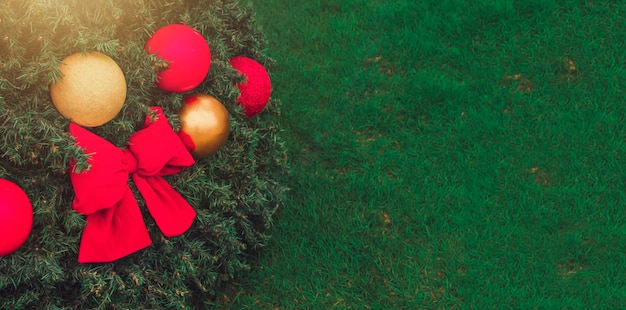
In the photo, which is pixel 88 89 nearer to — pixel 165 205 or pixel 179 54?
pixel 179 54

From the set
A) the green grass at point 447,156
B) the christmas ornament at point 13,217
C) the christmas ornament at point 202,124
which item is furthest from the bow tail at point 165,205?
the green grass at point 447,156

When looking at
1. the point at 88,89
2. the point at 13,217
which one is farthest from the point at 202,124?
the point at 13,217

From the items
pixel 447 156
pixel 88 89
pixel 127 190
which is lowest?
pixel 447 156

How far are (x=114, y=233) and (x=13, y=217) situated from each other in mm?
352

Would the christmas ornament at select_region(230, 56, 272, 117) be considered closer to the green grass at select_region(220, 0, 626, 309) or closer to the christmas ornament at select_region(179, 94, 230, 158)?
the christmas ornament at select_region(179, 94, 230, 158)

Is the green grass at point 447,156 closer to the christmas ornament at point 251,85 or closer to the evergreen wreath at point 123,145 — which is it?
the evergreen wreath at point 123,145

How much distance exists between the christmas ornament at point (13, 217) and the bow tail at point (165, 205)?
378 millimetres

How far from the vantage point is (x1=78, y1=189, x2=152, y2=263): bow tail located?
7.88 ft

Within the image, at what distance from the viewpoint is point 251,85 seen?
110 inches

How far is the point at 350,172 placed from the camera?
3.40 m

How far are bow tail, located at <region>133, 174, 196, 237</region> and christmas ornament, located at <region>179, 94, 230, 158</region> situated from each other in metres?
0.17

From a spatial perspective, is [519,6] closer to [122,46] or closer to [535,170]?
[535,170]

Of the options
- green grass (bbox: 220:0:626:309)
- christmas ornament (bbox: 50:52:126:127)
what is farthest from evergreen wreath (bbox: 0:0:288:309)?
green grass (bbox: 220:0:626:309)

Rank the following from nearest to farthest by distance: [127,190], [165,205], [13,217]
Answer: [13,217]
[127,190]
[165,205]
